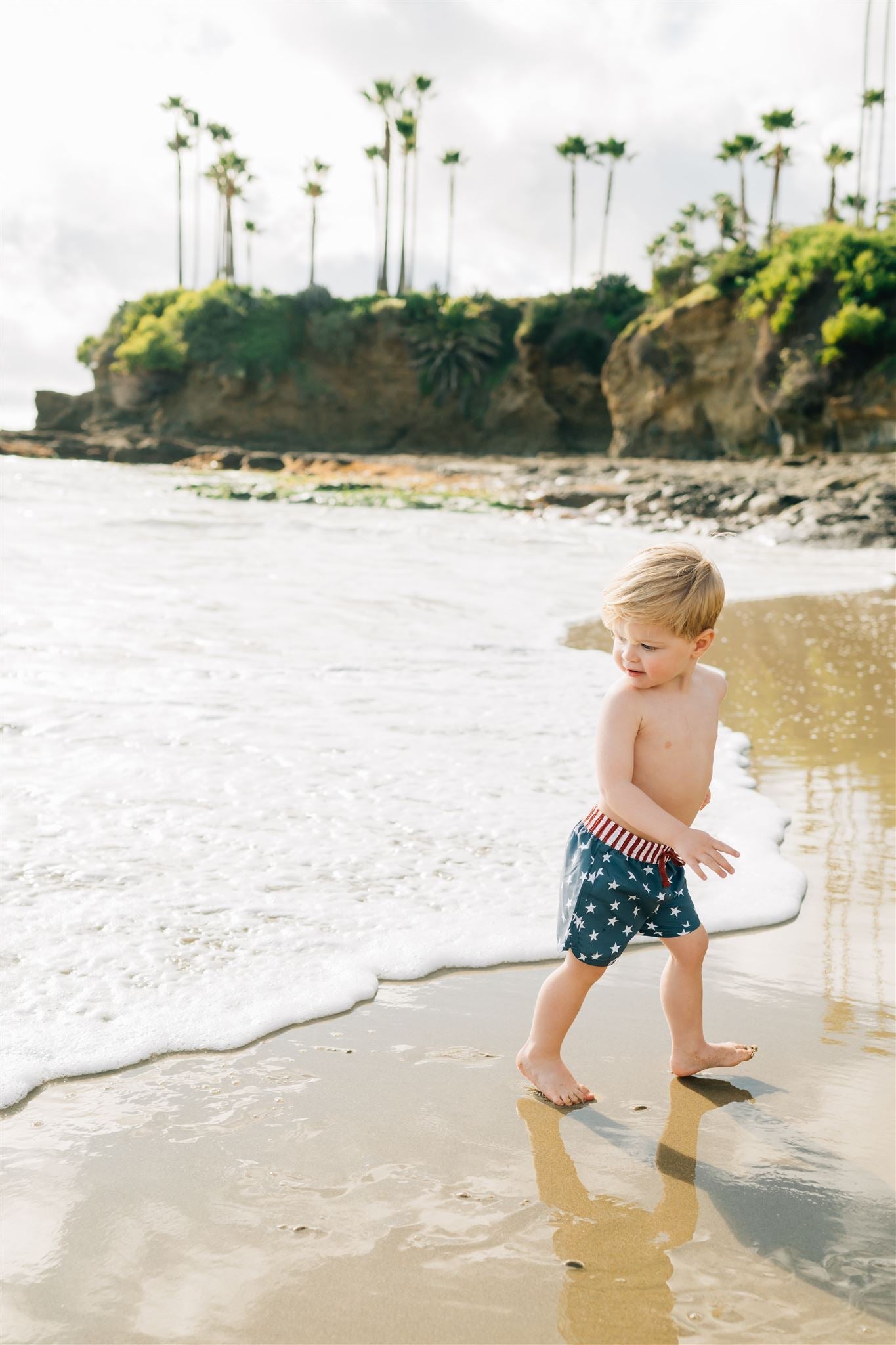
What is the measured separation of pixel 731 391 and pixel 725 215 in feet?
44.1

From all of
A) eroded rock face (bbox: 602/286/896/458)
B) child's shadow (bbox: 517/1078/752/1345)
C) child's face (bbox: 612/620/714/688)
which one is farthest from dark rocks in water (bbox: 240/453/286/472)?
child's shadow (bbox: 517/1078/752/1345)

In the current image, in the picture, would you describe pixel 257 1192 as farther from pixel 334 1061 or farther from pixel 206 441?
pixel 206 441

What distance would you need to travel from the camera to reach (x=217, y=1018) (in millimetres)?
2588

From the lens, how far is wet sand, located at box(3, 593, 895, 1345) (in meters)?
1.63

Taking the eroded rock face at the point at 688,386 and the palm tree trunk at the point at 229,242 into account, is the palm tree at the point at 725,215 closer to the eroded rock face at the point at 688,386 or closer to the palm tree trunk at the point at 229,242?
the eroded rock face at the point at 688,386

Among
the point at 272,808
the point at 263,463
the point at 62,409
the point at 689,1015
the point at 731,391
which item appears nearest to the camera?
the point at 689,1015

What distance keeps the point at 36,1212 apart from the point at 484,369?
4890 cm

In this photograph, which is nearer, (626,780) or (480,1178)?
(480,1178)

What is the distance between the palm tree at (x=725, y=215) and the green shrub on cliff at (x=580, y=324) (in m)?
4.20

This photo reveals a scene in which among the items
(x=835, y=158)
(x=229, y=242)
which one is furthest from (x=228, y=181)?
(x=835, y=158)

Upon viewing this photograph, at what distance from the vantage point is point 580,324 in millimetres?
45719

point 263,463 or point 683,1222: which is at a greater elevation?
point 263,463

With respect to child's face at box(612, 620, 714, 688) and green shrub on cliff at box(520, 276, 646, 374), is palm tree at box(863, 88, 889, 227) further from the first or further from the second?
child's face at box(612, 620, 714, 688)

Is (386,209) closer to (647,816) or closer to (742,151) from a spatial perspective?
(742,151)
